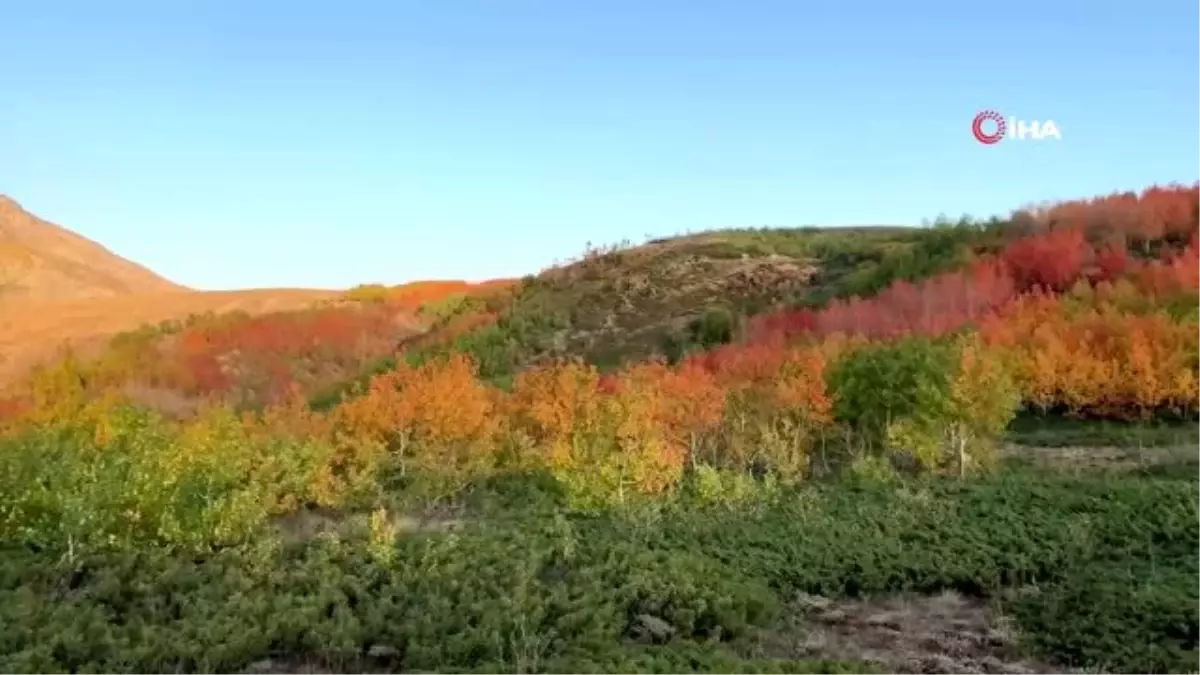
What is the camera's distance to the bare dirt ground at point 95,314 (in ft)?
183

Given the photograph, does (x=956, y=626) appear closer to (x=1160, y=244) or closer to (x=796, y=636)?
(x=796, y=636)

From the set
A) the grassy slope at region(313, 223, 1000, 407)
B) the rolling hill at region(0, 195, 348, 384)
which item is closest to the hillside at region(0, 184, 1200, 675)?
the grassy slope at region(313, 223, 1000, 407)

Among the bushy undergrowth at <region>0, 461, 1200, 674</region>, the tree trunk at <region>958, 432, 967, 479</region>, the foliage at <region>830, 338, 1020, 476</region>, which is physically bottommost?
the bushy undergrowth at <region>0, 461, 1200, 674</region>

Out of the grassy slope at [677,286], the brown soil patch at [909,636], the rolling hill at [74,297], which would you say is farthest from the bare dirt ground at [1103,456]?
the rolling hill at [74,297]

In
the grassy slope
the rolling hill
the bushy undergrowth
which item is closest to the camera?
the bushy undergrowth

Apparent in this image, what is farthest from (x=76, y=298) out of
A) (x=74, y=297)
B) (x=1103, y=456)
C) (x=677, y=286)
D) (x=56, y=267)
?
(x=1103, y=456)

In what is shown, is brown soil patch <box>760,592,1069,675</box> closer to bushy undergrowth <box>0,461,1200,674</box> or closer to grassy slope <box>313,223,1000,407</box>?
bushy undergrowth <box>0,461,1200,674</box>

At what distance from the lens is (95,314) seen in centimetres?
6731

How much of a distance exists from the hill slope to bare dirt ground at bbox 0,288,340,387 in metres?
10.2

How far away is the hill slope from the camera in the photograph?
8794 cm

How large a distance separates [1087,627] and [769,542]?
5307 mm

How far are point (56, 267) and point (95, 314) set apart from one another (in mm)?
31900

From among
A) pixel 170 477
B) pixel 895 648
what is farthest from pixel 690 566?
pixel 170 477

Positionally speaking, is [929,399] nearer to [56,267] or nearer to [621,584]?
[621,584]
